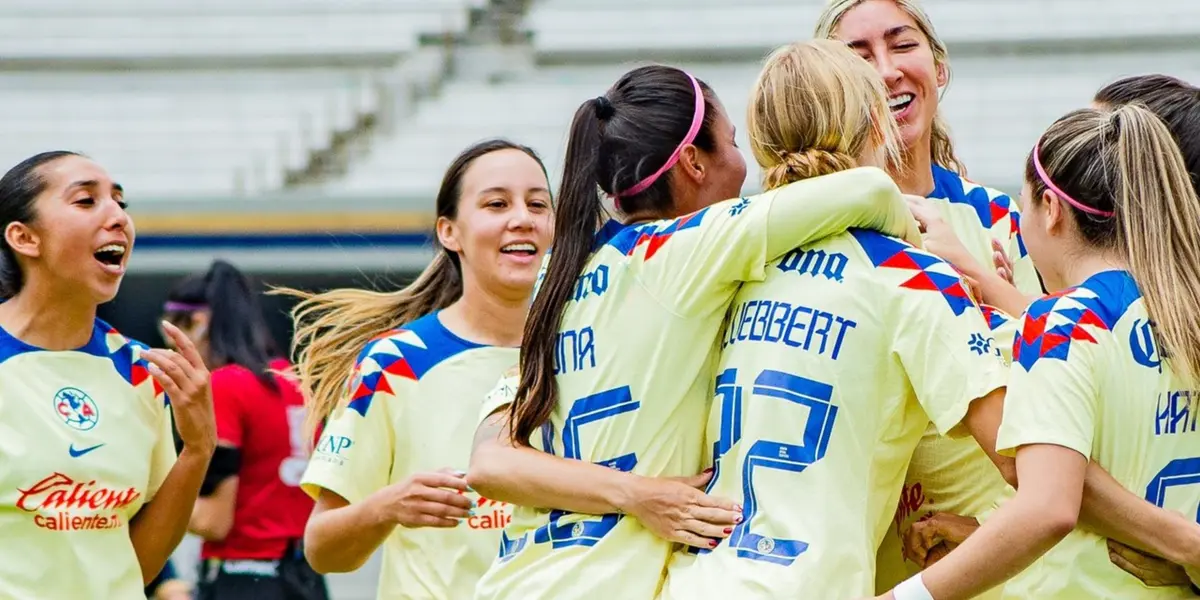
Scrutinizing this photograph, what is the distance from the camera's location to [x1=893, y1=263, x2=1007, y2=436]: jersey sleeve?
257 cm

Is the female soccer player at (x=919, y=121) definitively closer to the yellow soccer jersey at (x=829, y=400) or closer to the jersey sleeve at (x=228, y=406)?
the yellow soccer jersey at (x=829, y=400)

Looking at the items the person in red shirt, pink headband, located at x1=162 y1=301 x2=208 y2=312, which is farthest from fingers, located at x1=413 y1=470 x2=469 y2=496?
pink headband, located at x1=162 y1=301 x2=208 y2=312

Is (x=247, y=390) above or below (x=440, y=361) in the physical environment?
below

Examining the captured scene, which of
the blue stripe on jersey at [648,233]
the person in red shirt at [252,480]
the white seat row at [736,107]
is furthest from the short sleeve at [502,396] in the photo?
the white seat row at [736,107]

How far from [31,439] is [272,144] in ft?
29.8

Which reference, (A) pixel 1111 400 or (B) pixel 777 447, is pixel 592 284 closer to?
(B) pixel 777 447

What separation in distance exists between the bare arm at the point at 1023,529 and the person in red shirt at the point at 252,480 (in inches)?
164

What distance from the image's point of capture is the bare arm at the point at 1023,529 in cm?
244

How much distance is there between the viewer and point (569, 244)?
2.94 meters

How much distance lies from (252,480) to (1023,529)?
455cm

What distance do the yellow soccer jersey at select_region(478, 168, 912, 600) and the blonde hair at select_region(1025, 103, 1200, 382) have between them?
0.34 metres

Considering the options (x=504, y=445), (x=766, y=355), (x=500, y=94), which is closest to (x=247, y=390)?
(x=504, y=445)

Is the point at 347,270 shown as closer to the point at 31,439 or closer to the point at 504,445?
the point at 31,439

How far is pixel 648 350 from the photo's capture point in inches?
108
